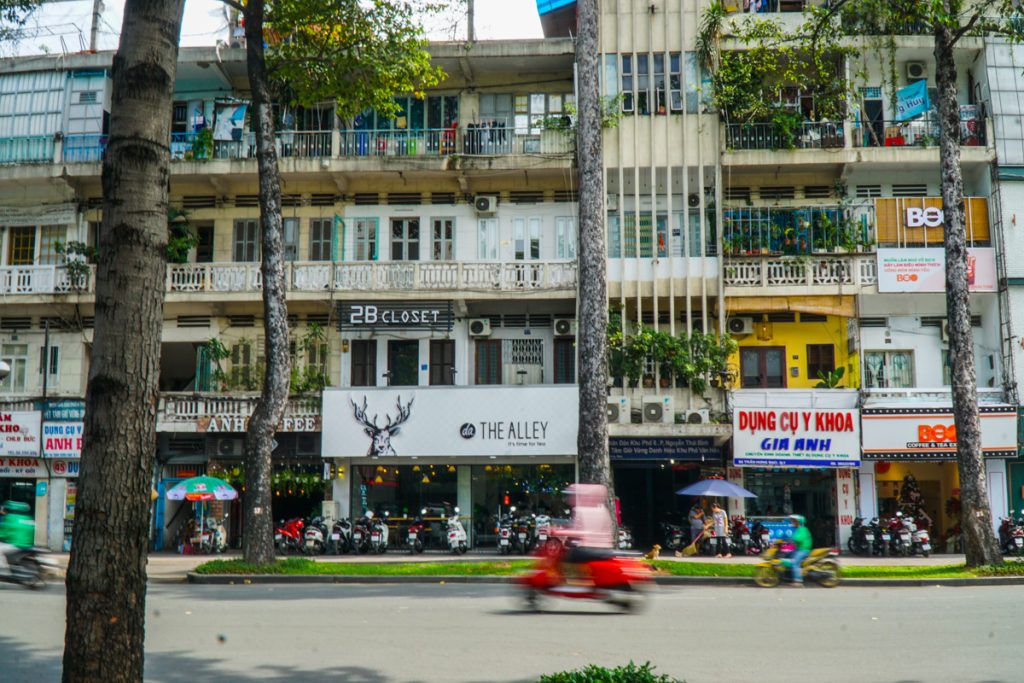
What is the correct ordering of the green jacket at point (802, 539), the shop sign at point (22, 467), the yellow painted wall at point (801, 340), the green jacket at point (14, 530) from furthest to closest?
the shop sign at point (22, 467), the yellow painted wall at point (801, 340), the green jacket at point (802, 539), the green jacket at point (14, 530)

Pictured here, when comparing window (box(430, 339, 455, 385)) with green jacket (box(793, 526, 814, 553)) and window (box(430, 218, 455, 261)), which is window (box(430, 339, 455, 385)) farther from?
green jacket (box(793, 526, 814, 553))

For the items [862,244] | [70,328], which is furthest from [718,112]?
[70,328]

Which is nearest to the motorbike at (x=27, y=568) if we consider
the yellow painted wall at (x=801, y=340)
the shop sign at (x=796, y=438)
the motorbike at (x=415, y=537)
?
the motorbike at (x=415, y=537)

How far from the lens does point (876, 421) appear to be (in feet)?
83.7

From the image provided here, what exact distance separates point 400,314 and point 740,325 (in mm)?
9502

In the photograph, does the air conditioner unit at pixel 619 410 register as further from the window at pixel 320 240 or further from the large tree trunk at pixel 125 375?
the large tree trunk at pixel 125 375

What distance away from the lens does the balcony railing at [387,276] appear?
86.4 ft

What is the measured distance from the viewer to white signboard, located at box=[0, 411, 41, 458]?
88.7 ft

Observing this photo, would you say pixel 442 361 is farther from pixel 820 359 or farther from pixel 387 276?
pixel 820 359

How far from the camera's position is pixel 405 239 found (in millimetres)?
27875

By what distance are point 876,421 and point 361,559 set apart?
45.3 feet

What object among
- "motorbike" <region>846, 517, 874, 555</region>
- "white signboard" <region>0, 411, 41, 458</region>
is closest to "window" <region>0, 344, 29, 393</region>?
"white signboard" <region>0, 411, 41, 458</region>

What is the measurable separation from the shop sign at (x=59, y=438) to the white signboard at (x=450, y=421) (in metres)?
7.18

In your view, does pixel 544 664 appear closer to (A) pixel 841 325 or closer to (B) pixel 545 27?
(A) pixel 841 325
